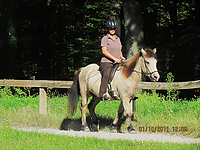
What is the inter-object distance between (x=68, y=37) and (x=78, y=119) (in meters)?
11.3

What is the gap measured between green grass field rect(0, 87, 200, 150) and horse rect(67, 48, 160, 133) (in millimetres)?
921

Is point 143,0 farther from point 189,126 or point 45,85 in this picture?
point 189,126

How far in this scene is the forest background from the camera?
749 inches

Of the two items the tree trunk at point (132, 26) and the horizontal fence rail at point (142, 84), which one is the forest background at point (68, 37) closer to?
the tree trunk at point (132, 26)

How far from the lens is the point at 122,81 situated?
8.09m

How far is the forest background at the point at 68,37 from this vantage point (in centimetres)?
1903

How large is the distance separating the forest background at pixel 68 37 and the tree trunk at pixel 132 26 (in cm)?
209

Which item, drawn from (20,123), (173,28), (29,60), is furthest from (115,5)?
(20,123)

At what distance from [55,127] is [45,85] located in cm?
150

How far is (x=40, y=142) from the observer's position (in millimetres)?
6965

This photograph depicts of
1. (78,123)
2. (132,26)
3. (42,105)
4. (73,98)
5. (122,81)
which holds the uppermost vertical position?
(132,26)

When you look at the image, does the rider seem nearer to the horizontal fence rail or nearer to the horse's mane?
the horse's mane

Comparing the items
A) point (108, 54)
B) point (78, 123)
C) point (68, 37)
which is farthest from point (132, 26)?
point (108, 54)

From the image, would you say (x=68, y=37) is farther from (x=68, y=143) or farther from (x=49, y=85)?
(x=68, y=143)
